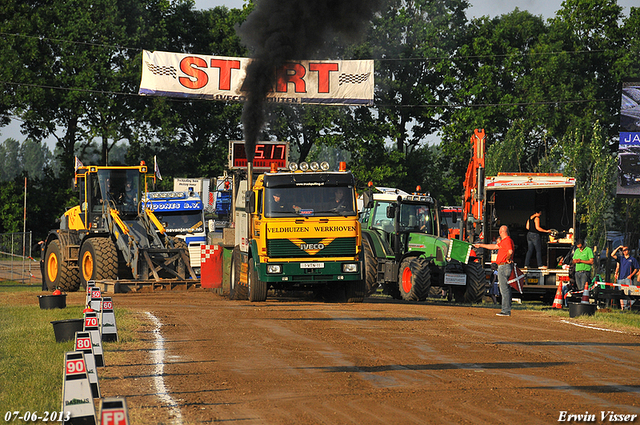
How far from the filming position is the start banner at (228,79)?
3606 centimetres

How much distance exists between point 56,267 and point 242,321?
12134 millimetres

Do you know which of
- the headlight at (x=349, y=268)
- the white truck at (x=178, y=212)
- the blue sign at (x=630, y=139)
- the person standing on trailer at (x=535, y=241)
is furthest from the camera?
the white truck at (x=178, y=212)

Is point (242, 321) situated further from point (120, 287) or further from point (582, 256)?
point (582, 256)

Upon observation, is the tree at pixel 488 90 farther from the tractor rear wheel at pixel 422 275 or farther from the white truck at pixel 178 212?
the tractor rear wheel at pixel 422 275

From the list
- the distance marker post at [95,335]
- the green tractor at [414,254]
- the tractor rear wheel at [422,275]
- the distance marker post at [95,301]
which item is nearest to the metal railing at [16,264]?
the green tractor at [414,254]

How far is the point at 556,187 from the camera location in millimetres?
23594

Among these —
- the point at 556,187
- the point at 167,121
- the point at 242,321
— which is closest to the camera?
the point at 242,321

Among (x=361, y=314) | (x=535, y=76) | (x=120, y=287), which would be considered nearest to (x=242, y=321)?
(x=361, y=314)

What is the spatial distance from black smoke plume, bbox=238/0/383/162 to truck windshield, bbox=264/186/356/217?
9.87 feet

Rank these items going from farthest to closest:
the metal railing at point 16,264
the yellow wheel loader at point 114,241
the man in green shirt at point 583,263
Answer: the metal railing at point 16,264 < the yellow wheel loader at point 114,241 < the man in green shirt at point 583,263

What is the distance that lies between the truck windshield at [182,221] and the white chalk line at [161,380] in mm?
16496

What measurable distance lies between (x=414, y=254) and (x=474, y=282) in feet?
5.88

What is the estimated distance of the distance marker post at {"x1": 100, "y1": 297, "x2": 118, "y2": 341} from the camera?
12562 mm

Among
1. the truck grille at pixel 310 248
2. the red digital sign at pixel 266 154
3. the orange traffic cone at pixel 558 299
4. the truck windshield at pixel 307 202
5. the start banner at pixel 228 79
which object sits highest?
the start banner at pixel 228 79
